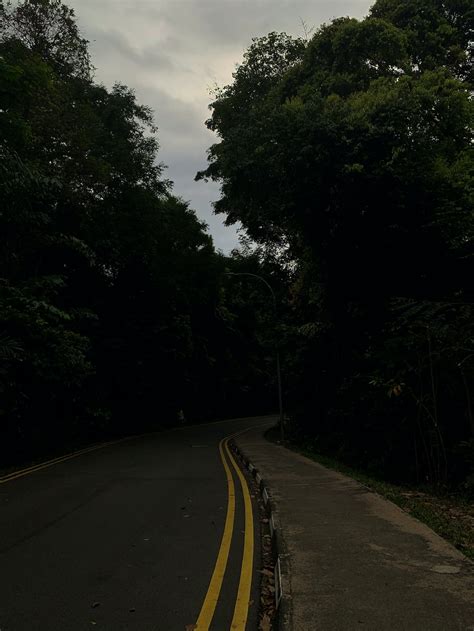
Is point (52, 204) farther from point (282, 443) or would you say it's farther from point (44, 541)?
point (44, 541)

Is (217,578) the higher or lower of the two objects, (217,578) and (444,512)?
the higher

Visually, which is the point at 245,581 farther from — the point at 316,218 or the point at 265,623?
the point at 316,218

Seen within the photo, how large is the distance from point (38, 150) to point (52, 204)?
2.68 metres

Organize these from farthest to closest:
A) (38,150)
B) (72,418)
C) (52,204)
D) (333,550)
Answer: (72,418) → (52,204) → (38,150) → (333,550)

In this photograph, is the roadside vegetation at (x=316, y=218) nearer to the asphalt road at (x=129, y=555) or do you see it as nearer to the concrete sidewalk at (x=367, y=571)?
the concrete sidewalk at (x=367, y=571)

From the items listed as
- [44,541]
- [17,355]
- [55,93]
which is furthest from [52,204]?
[44,541]

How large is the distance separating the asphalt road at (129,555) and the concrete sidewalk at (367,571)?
500 millimetres

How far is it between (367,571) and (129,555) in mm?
2813

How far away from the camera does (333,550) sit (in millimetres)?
5996

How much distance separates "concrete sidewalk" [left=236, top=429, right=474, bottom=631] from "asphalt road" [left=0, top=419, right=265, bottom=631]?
500mm

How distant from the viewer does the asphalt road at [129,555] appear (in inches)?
180

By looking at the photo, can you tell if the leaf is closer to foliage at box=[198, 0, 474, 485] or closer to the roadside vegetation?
the roadside vegetation

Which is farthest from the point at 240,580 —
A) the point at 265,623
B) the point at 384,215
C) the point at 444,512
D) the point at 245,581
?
the point at 384,215

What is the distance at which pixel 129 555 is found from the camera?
6.32 m
